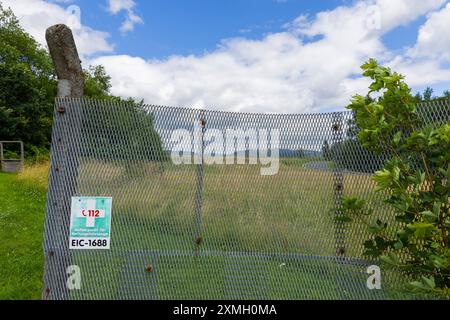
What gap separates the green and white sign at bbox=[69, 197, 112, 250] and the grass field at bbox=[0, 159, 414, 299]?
0.21 feet

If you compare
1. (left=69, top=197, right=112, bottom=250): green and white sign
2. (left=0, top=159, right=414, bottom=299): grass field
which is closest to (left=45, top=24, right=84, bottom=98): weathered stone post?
(left=0, top=159, right=414, bottom=299): grass field

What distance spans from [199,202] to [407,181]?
68.4 inches

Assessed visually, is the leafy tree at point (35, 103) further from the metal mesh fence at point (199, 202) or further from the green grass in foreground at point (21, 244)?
the green grass in foreground at point (21, 244)

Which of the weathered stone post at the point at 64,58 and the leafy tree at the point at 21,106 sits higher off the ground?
the leafy tree at the point at 21,106

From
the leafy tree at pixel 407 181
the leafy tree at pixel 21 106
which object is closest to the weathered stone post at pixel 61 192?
the leafy tree at pixel 407 181

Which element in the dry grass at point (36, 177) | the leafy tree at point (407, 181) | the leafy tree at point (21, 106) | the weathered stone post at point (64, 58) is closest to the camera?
the leafy tree at point (407, 181)

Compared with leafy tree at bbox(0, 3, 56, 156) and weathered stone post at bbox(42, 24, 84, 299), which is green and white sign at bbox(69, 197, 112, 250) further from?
leafy tree at bbox(0, 3, 56, 156)

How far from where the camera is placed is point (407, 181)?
289 cm

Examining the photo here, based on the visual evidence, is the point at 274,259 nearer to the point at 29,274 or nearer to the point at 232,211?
the point at 232,211

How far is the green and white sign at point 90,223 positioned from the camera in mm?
3445

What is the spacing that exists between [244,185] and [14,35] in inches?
1480

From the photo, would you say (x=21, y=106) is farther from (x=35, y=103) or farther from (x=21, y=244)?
(x=21, y=244)

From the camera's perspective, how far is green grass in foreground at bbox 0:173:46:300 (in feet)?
14.3

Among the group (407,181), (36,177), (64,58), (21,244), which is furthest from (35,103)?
(407,181)
